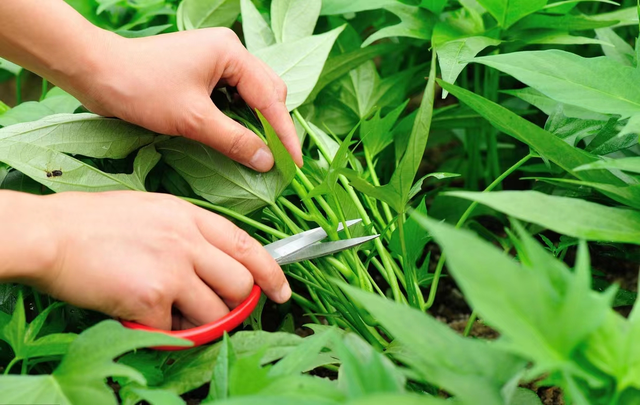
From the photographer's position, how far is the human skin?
0.44 metres

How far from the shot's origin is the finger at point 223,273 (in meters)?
0.48

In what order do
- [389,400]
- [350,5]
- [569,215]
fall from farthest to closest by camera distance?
[350,5] < [569,215] < [389,400]

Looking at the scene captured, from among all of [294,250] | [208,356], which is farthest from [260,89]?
[208,356]

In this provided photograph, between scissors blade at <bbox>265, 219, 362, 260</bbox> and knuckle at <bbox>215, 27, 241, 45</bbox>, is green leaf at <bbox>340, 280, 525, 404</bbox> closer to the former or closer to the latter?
scissors blade at <bbox>265, 219, 362, 260</bbox>

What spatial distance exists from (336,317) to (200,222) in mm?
187

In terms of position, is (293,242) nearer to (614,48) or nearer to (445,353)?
(445,353)

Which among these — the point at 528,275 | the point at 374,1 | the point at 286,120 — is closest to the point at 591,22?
the point at 374,1

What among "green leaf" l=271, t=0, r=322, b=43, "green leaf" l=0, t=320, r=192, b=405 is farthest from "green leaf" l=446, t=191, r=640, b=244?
"green leaf" l=271, t=0, r=322, b=43

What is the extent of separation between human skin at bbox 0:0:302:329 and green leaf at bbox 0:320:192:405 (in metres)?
0.07

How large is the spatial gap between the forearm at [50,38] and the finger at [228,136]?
0.11 m

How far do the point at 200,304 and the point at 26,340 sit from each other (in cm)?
13

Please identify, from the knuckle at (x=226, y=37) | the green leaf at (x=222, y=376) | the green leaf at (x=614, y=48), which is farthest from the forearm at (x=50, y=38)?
the green leaf at (x=614, y=48)

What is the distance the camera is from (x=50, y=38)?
56 cm

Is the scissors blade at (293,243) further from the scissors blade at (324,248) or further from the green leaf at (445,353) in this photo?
the green leaf at (445,353)
